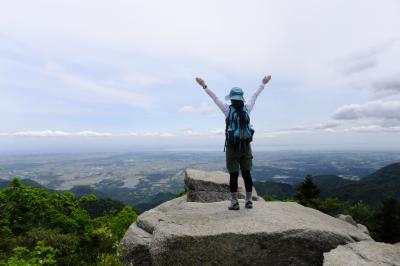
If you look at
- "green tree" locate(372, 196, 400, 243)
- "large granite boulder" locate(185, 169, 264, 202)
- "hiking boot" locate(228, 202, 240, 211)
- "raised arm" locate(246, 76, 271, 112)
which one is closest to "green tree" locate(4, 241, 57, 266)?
"hiking boot" locate(228, 202, 240, 211)

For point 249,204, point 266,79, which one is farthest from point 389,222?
point 266,79

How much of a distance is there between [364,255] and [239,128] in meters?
4.55

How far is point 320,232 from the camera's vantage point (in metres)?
8.10

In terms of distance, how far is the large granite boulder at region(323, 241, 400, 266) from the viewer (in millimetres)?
6582

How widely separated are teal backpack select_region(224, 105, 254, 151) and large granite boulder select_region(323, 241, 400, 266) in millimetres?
3765

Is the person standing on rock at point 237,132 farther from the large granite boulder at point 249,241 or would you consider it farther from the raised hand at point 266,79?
the large granite boulder at point 249,241

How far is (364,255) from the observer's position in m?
6.98

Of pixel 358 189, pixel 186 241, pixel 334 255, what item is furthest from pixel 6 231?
pixel 358 189

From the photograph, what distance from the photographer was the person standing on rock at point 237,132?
8.87 meters

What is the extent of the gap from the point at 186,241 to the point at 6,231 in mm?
19505

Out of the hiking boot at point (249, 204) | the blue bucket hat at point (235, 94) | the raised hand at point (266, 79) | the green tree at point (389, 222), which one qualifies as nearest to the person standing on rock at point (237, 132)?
the blue bucket hat at point (235, 94)

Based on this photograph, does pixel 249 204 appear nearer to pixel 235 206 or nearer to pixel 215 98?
pixel 235 206

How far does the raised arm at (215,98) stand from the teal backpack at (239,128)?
432 mm

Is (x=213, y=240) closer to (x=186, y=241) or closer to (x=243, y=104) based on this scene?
(x=186, y=241)
